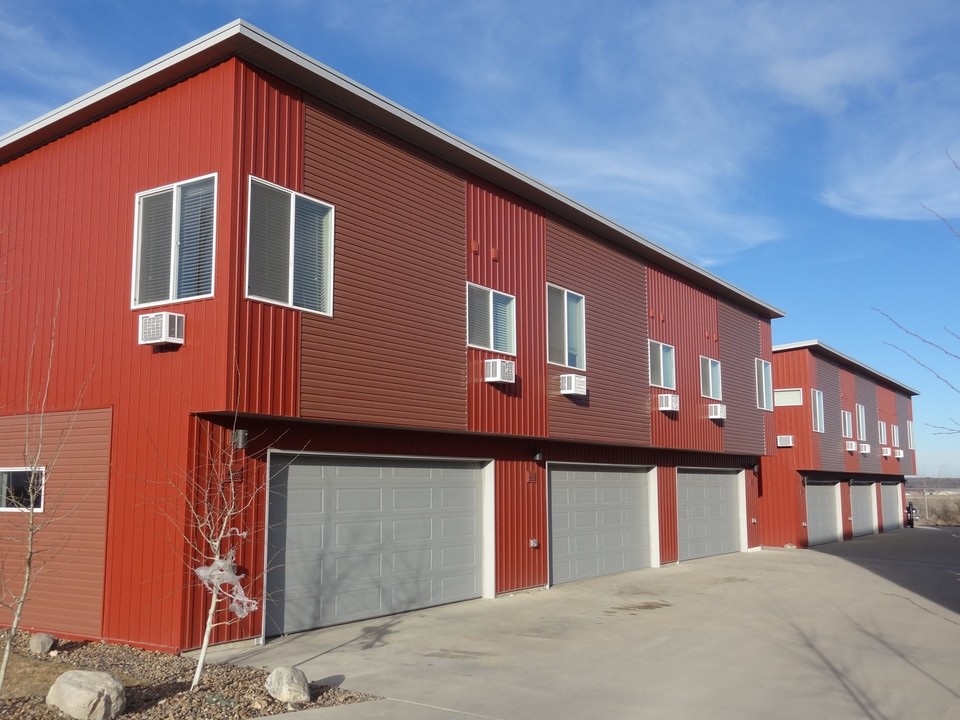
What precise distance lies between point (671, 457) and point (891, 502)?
22060 millimetres

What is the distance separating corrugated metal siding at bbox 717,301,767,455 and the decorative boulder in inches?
614

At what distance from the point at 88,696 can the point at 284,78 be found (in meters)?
6.85

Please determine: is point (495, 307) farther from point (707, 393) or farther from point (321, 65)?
point (707, 393)

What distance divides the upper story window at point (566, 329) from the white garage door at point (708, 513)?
18.4 feet

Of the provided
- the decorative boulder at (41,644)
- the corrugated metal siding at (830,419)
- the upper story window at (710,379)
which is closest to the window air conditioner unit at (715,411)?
the upper story window at (710,379)

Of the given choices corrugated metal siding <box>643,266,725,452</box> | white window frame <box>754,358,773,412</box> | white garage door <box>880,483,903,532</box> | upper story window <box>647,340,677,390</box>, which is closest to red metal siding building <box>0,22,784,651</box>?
upper story window <box>647,340,677,390</box>

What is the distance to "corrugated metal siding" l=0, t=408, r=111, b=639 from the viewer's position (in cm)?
950

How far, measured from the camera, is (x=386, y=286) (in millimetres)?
11086

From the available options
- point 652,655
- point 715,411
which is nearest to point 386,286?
point 652,655

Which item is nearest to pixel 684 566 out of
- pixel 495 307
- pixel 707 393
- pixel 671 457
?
pixel 671 457

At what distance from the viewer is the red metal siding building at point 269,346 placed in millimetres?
9102

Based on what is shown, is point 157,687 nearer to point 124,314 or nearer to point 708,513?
point 124,314

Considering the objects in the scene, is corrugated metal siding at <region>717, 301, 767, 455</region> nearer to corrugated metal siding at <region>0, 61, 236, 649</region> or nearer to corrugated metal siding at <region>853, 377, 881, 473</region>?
corrugated metal siding at <region>853, 377, 881, 473</region>

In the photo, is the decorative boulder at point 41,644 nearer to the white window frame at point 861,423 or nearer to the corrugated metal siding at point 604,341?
the corrugated metal siding at point 604,341
